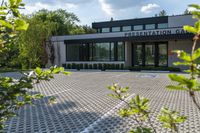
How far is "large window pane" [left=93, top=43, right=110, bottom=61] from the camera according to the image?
2912 centimetres

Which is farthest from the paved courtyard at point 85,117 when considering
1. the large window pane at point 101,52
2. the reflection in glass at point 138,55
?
the large window pane at point 101,52

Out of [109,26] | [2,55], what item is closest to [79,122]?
[2,55]

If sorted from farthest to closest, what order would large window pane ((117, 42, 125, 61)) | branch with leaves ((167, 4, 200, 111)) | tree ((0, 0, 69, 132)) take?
large window pane ((117, 42, 125, 61)) < tree ((0, 0, 69, 132)) < branch with leaves ((167, 4, 200, 111))

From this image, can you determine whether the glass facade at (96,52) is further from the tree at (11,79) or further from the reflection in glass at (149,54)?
the tree at (11,79)

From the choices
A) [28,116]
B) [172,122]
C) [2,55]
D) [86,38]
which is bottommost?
[28,116]

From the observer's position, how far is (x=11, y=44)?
7.22ft

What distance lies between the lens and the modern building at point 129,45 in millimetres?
25484

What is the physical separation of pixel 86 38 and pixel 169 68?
10.2 m

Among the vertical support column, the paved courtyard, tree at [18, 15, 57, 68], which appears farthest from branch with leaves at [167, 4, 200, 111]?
tree at [18, 15, 57, 68]

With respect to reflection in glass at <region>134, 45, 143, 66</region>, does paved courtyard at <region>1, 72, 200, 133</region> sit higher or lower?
lower

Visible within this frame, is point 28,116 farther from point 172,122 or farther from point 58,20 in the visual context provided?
point 58,20

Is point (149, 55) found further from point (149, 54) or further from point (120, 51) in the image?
point (120, 51)

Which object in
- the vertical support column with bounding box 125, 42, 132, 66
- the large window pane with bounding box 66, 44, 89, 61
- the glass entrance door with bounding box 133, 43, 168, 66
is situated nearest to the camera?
the glass entrance door with bounding box 133, 43, 168, 66

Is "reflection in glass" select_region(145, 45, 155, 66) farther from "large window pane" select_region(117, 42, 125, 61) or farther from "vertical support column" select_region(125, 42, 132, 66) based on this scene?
"large window pane" select_region(117, 42, 125, 61)
